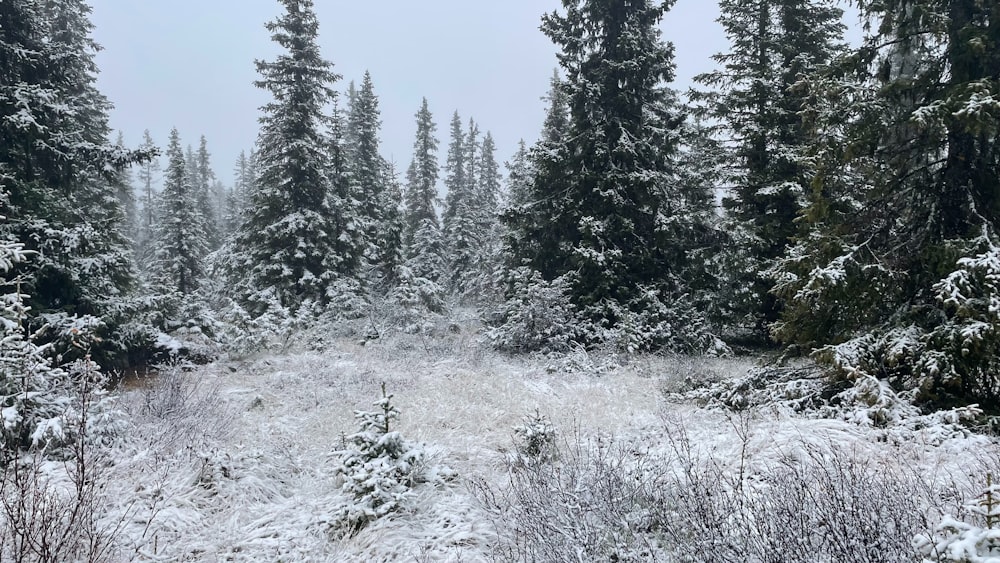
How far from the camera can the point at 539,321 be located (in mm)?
14523

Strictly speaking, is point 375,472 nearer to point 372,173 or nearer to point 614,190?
point 614,190

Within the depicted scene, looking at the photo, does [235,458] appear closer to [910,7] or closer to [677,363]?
[677,363]

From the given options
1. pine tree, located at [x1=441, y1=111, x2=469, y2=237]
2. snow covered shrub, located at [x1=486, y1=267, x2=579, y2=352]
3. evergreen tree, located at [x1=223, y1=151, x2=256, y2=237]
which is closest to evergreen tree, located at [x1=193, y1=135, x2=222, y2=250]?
evergreen tree, located at [x1=223, y1=151, x2=256, y2=237]

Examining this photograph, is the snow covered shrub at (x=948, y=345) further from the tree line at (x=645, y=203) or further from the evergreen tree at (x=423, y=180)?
the evergreen tree at (x=423, y=180)

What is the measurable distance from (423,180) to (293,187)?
44.2 ft

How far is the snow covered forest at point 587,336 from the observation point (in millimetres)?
4371

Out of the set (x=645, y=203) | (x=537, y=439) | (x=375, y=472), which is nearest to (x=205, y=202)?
(x=645, y=203)

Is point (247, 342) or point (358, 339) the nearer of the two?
point (247, 342)

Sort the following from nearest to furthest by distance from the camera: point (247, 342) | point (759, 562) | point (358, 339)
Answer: point (759, 562) < point (247, 342) < point (358, 339)

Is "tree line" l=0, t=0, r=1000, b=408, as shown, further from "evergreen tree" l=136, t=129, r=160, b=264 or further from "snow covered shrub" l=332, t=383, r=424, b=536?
"evergreen tree" l=136, t=129, r=160, b=264

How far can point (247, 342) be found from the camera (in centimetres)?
1461

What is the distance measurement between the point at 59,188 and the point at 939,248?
670 inches

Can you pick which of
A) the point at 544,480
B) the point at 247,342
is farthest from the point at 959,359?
the point at 247,342

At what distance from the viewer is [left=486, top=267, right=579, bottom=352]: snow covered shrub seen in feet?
47.2
